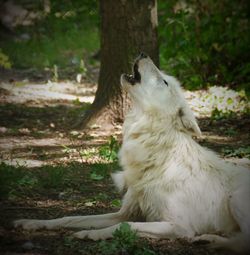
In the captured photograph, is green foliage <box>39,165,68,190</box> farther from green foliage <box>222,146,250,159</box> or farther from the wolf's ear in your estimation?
green foliage <box>222,146,250,159</box>

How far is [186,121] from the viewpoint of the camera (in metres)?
5.08

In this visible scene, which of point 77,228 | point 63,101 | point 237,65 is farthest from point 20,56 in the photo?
point 77,228

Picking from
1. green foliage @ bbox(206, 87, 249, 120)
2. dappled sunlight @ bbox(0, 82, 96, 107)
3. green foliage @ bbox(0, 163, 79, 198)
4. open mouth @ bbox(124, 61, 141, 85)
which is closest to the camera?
open mouth @ bbox(124, 61, 141, 85)

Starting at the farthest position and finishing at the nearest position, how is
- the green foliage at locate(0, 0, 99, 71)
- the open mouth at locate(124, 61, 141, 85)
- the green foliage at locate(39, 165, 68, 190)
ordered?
the green foliage at locate(0, 0, 99, 71)
the green foliage at locate(39, 165, 68, 190)
the open mouth at locate(124, 61, 141, 85)

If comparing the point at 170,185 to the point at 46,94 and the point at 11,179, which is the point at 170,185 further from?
the point at 46,94

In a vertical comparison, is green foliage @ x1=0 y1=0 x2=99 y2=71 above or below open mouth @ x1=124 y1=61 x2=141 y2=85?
above

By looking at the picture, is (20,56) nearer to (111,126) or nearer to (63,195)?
(111,126)

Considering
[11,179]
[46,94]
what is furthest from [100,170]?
[46,94]

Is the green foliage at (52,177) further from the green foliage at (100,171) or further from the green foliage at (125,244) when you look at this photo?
the green foliage at (125,244)

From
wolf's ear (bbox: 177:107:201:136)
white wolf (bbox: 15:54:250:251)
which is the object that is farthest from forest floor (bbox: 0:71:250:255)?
wolf's ear (bbox: 177:107:201:136)

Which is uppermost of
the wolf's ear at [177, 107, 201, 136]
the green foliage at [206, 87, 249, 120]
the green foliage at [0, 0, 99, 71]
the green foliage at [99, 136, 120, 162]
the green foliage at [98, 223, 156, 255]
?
the green foliage at [0, 0, 99, 71]

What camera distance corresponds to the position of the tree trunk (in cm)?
847

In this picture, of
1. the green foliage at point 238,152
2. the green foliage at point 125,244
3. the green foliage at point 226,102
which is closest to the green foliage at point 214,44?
the green foliage at point 226,102

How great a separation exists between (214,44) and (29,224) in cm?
813
